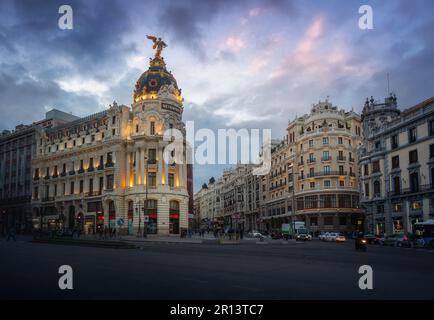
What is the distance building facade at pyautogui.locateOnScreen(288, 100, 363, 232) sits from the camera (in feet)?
244

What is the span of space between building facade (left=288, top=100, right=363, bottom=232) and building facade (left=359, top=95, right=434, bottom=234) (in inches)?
447

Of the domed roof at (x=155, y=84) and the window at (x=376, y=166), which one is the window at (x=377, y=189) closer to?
the window at (x=376, y=166)

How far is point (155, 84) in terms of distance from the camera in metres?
66.7

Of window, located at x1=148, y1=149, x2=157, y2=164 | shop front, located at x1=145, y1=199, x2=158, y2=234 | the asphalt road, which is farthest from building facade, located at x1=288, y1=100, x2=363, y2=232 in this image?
the asphalt road

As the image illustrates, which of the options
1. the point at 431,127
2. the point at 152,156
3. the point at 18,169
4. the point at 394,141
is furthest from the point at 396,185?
the point at 18,169

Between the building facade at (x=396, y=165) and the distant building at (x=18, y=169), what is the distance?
62326mm

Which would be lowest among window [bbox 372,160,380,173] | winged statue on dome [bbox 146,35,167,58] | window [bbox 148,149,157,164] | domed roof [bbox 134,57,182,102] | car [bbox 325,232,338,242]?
car [bbox 325,232,338,242]

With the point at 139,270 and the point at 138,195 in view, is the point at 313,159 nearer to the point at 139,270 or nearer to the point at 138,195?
the point at 138,195

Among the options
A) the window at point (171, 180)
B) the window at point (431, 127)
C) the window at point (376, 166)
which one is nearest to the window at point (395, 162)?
the window at point (376, 166)

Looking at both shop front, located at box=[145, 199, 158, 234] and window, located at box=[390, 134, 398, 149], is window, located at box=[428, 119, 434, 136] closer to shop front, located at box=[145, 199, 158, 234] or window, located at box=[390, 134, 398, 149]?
window, located at box=[390, 134, 398, 149]

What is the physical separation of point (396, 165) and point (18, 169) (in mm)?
73305

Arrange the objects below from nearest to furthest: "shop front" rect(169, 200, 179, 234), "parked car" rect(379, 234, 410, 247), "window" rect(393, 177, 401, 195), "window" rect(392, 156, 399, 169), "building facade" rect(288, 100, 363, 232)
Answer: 1. "parked car" rect(379, 234, 410, 247)
2. "window" rect(393, 177, 401, 195)
3. "window" rect(392, 156, 399, 169)
4. "shop front" rect(169, 200, 179, 234)
5. "building facade" rect(288, 100, 363, 232)

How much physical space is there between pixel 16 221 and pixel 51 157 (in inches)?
669

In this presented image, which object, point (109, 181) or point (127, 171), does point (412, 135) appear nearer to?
point (127, 171)
